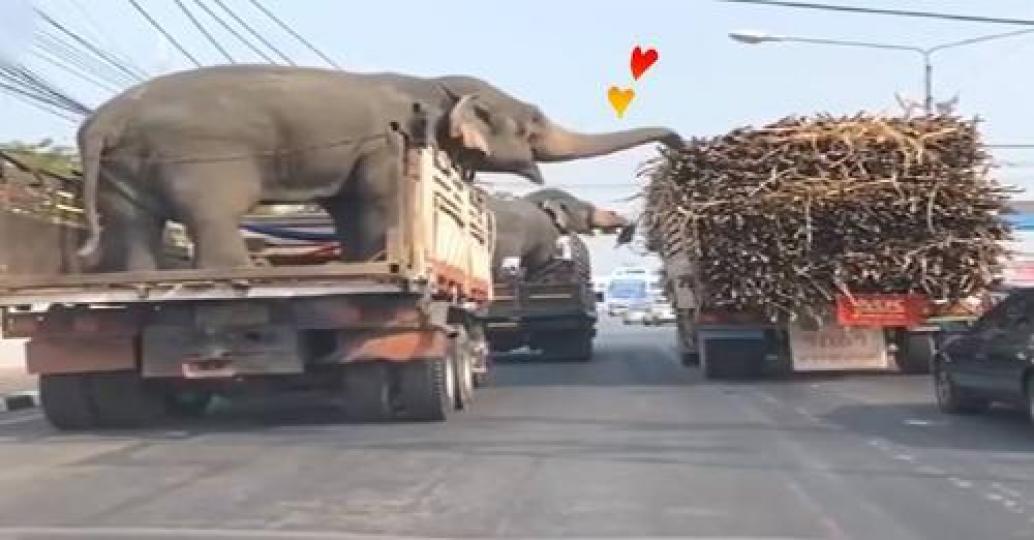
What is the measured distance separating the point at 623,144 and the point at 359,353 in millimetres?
5803

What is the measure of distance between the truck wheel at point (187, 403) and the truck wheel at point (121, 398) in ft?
1.70

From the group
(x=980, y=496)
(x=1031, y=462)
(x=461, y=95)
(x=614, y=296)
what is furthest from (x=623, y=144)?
(x=614, y=296)

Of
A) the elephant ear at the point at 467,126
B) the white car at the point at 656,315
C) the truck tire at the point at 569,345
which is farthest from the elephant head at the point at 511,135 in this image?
the white car at the point at 656,315

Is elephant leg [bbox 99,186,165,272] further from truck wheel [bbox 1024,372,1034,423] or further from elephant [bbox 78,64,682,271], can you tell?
truck wheel [bbox 1024,372,1034,423]

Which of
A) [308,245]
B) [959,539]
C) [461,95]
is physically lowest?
[959,539]

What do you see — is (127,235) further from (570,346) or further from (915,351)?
(570,346)

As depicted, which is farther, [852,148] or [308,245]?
[852,148]

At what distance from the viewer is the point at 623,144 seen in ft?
67.7

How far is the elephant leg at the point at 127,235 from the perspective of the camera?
55.3 feet

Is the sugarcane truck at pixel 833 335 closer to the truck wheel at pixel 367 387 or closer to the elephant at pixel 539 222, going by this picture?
the elephant at pixel 539 222

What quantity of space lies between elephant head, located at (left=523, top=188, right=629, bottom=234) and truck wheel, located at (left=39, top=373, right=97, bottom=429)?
15511 millimetres

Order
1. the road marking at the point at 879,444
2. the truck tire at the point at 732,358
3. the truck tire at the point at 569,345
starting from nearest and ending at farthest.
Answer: the road marking at the point at 879,444 < the truck tire at the point at 732,358 < the truck tire at the point at 569,345

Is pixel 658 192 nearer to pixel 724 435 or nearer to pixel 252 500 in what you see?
pixel 724 435

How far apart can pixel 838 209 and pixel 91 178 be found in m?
9.51
